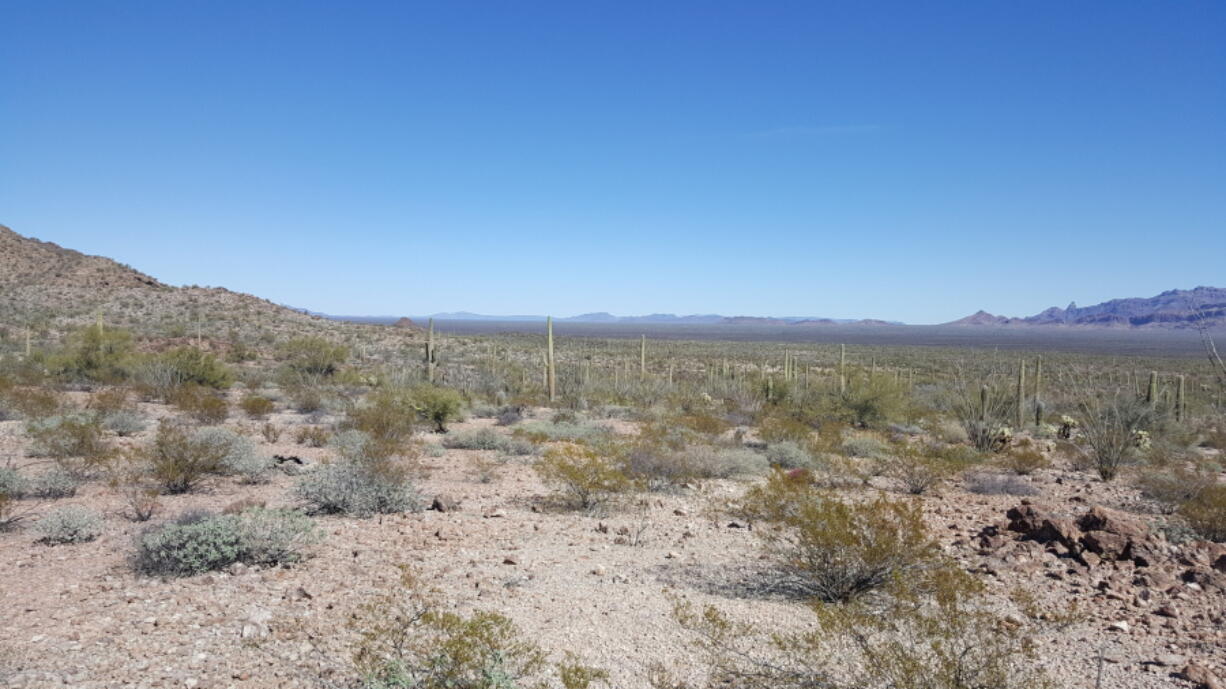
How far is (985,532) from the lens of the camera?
28.2 ft

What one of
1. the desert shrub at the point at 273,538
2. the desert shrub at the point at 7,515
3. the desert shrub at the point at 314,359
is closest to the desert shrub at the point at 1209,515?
the desert shrub at the point at 273,538

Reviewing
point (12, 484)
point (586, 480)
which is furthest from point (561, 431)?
point (12, 484)

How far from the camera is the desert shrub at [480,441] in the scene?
15656mm

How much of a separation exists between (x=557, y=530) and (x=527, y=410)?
1358cm

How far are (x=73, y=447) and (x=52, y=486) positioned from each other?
2.18 meters

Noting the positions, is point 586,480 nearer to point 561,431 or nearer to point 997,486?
point 561,431

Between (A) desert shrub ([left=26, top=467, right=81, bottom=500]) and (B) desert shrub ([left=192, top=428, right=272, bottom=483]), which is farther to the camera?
(B) desert shrub ([left=192, top=428, right=272, bottom=483])

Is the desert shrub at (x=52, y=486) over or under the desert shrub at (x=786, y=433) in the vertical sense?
over

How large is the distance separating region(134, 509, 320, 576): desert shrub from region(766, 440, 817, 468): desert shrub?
9.00 metres

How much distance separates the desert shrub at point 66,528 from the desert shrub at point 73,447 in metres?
3.16

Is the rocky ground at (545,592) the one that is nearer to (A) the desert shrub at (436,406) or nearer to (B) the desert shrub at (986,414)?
(B) the desert shrub at (986,414)

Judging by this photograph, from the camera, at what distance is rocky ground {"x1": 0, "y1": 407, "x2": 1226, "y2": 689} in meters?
4.96

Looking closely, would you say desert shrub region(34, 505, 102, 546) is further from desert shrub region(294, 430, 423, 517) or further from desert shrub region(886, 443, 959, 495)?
desert shrub region(886, 443, 959, 495)

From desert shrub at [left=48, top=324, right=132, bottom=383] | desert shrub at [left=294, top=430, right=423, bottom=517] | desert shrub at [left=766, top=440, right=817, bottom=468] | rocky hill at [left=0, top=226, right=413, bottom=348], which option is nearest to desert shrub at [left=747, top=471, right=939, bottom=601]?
desert shrub at [left=294, top=430, right=423, bottom=517]
